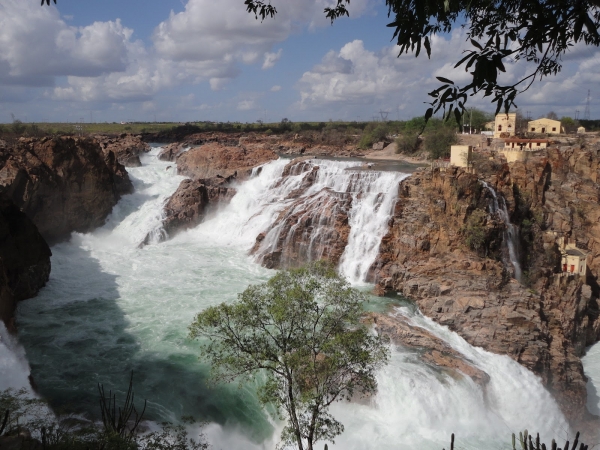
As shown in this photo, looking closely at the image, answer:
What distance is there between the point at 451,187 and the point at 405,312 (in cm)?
632

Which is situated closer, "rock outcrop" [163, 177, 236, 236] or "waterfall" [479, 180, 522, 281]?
"waterfall" [479, 180, 522, 281]

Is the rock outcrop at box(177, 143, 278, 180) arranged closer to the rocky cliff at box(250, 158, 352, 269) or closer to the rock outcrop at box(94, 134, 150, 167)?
the rock outcrop at box(94, 134, 150, 167)

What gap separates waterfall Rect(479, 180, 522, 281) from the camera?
1936cm

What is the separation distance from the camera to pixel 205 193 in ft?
89.1

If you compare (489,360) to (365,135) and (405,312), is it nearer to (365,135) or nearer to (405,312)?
(405,312)

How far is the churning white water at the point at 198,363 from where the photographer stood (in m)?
11.0

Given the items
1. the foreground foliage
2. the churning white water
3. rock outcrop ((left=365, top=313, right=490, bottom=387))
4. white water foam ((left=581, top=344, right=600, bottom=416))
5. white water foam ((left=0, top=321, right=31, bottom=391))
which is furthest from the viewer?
white water foam ((left=581, top=344, right=600, bottom=416))

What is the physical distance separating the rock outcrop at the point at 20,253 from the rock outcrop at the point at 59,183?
3.76 meters

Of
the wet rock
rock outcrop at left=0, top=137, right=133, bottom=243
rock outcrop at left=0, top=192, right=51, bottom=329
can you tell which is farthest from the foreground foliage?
rock outcrop at left=0, top=137, right=133, bottom=243

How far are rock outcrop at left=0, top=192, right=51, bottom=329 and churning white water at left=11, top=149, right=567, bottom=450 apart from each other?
0.67m

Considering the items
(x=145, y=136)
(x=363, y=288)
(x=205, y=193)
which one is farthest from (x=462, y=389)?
(x=145, y=136)

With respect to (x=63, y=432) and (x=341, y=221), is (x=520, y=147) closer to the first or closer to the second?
(x=341, y=221)

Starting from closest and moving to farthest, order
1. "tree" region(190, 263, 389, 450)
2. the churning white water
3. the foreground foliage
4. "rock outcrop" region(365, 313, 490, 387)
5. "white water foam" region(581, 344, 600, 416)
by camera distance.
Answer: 1. the foreground foliage
2. "tree" region(190, 263, 389, 450)
3. the churning white water
4. "rock outcrop" region(365, 313, 490, 387)
5. "white water foam" region(581, 344, 600, 416)

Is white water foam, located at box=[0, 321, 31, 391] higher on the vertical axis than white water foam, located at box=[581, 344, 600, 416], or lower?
higher
